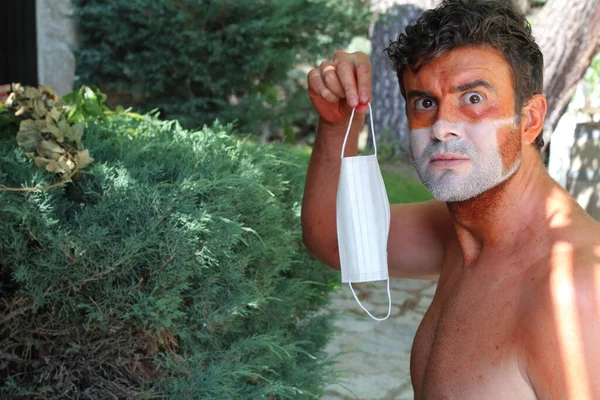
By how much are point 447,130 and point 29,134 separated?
4.45 ft

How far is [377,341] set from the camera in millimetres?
5609

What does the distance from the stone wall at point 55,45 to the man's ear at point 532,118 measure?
16.9 ft

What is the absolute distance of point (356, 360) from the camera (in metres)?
5.21

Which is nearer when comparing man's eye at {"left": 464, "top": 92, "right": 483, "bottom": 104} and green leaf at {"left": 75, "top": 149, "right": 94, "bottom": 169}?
man's eye at {"left": 464, "top": 92, "right": 483, "bottom": 104}

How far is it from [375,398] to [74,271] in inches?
114

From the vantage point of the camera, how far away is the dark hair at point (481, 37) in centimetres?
193

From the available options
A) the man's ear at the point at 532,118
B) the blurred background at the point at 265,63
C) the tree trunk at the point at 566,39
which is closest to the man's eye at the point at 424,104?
the man's ear at the point at 532,118

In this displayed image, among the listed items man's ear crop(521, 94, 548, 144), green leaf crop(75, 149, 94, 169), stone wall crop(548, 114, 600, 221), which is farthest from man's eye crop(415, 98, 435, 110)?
stone wall crop(548, 114, 600, 221)

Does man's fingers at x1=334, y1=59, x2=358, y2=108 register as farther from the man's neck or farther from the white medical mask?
the man's neck

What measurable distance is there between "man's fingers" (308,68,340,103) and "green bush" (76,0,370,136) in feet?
16.0

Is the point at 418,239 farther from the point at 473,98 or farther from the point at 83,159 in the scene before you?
the point at 83,159

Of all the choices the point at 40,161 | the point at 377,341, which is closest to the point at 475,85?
the point at 40,161

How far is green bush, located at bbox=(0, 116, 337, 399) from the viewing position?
7.08 feet

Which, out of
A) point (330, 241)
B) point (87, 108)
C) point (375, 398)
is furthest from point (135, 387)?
point (375, 398)
